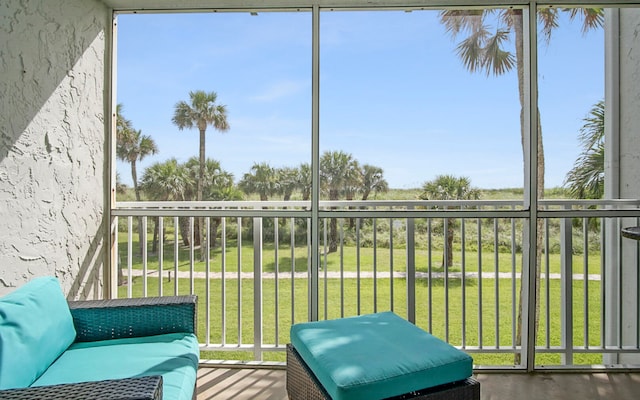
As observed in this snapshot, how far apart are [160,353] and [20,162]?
1228 mm

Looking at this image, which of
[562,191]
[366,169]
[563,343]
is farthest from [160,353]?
[562,191]

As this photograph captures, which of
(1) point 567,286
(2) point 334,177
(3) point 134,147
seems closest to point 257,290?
(2) point 334,177

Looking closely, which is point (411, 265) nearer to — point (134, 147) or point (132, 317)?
point (132, 317)

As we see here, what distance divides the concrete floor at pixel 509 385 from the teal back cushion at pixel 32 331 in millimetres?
1046

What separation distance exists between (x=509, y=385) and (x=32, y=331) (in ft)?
8.80

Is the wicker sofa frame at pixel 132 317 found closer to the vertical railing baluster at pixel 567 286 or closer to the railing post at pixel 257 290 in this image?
the railing post at pixel 257 290

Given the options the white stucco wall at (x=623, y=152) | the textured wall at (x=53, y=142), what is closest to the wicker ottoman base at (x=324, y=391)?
the textured wall at (x=53, y=142)

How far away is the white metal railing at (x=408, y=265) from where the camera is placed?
2826 millimetres

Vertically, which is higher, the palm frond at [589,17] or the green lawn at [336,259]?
the palm frond at [589,17]

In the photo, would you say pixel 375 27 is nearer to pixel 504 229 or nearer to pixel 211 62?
pixel 211 62

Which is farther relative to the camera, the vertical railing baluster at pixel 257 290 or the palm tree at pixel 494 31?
the palm tree at pixel 494 31

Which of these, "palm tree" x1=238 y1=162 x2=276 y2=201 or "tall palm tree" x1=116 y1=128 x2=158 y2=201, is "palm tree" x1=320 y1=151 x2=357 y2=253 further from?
"tall palm tree" x1=116 y1=128 x2=158 y2=201

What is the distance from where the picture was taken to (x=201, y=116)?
3.77m

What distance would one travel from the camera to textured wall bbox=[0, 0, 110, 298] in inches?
75.1
